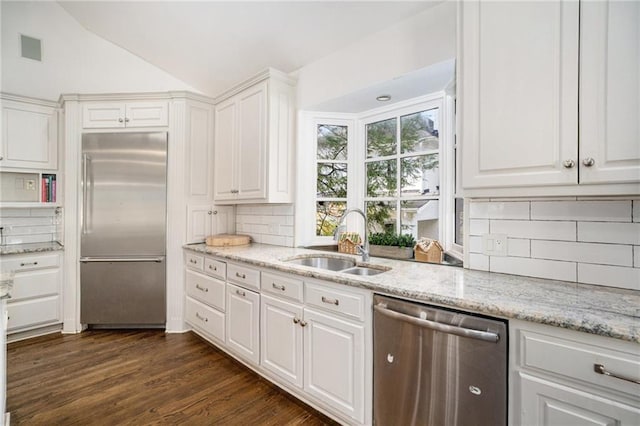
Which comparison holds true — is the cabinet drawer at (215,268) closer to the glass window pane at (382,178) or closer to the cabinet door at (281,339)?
the cabinet door at (281,339)

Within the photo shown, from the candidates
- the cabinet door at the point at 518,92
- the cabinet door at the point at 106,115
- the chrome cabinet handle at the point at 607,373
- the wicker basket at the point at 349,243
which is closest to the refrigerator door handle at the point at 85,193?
the cabinet door at the point at 106,115

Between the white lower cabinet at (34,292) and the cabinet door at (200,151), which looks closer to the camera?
the white lower cabinet at (34,292)

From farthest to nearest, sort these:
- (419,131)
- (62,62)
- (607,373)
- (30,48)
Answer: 1. (62,62)
2. (30,48)
3. (419,131)
4. (607,373)

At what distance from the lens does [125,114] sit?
3084 millimetres

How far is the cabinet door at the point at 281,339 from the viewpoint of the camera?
1.90 meters

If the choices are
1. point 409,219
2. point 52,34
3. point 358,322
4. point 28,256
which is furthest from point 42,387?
point 52,34

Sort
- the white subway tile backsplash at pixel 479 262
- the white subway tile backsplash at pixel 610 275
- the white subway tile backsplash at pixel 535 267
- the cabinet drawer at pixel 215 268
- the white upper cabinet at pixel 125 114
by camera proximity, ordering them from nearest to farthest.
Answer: the white subway tile backsplash at pixel 610 275 → the white subway tile backsplash at pixel 535 267 → the white subway tile backsplash at pixel 479 262 → the cabinet drawer at pixel 215 268 → the white upper cabinet at pixel 125 114

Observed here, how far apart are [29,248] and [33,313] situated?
622 mm

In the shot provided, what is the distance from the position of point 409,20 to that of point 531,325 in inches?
75.1

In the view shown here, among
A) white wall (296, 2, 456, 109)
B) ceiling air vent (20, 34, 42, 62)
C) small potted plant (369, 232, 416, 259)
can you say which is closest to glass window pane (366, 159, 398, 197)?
small potted plant (369, 232, 416, 259)

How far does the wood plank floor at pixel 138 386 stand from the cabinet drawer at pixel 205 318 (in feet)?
0.58

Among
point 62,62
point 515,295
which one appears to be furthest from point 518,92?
point 62,62

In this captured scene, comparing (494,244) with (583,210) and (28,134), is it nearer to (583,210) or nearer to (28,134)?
(583,210)

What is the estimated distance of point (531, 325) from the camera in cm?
111
